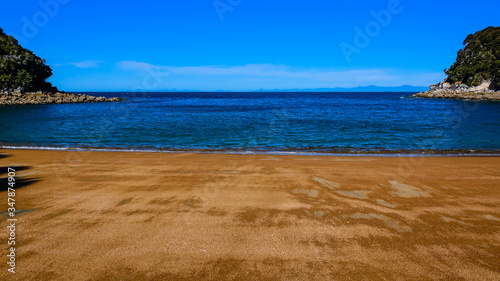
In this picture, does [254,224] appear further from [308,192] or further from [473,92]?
[473,92]

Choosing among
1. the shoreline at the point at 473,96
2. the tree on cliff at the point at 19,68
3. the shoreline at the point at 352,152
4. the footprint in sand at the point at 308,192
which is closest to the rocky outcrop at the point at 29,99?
the tree on cliff at the point at 19,68

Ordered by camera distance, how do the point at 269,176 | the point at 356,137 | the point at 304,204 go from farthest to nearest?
the point at 356,137 → the point at 269,176 → the point at 304,204

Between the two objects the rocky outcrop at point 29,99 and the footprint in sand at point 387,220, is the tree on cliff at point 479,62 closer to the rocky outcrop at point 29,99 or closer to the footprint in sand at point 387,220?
the footprint in sand at point 387,220

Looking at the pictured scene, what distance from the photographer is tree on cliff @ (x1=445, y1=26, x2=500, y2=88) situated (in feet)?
271

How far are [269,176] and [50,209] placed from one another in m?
6.55

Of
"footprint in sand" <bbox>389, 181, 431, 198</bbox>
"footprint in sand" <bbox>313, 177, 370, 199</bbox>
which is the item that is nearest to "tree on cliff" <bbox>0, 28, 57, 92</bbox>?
"footprint in sand" <bbox>313, 177, 370, 199</bbox>

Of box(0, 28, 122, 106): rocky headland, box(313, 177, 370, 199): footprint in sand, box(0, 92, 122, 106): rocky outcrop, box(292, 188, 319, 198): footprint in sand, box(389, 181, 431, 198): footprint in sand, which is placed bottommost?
box(389, 181, 431, 198): footprint in sand

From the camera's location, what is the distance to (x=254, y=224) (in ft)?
19.6

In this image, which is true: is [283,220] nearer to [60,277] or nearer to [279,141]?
[60,277]

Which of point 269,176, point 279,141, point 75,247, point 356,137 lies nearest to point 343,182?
point 269,176

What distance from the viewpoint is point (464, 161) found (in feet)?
42.0

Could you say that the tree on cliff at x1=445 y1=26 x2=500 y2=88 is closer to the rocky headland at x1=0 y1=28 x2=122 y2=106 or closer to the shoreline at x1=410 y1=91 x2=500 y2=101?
the shoreline at x1=410 y1=91 x2=500 y2=101

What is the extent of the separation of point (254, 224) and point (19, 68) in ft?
306

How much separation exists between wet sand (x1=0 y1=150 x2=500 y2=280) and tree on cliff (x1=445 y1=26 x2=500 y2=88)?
100547mm
